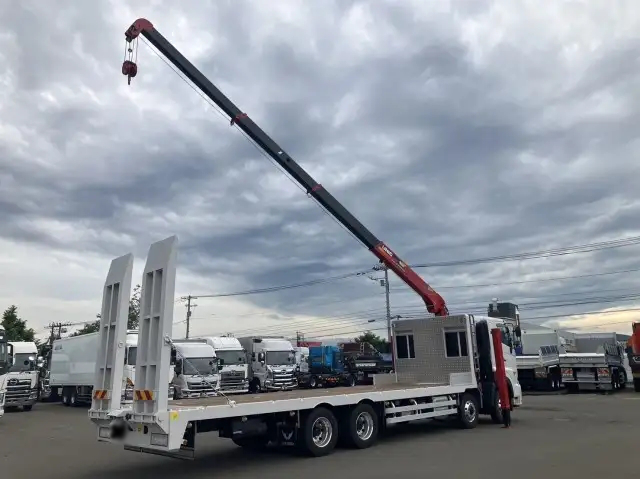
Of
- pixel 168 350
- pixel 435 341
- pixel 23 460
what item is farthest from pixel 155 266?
pixel 435 341

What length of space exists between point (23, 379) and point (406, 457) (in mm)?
20968

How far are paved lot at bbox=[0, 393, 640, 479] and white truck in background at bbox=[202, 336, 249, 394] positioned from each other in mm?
13202

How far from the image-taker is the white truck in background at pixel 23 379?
24672 mm

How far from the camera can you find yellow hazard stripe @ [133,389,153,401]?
8.30m

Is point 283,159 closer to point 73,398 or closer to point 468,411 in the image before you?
point 468,411

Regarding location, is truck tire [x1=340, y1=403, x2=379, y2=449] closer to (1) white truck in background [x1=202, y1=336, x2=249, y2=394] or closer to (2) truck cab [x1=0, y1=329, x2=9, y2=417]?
(2) truck cab [x1=0, y1=329, x2=9, y2=417]

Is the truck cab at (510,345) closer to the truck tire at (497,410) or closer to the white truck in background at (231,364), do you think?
the truck tire at (497,410)

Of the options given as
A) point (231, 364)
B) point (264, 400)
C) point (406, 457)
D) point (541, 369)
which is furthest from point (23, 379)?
point (541, 369)

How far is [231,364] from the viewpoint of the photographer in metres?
29.6

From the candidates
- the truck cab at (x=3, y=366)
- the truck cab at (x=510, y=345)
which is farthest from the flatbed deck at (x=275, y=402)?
the truck cab at (x=3, y=366)

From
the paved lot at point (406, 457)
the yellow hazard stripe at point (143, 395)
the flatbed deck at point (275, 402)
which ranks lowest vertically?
the paved lot at point (406, 457)

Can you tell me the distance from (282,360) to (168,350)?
2657 cm

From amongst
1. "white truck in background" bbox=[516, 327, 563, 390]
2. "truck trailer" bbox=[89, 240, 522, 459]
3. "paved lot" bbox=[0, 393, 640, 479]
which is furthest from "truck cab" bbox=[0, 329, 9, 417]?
"white truck in background" bbox=[516, 327, 563, 390]

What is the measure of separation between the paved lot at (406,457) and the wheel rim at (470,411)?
1.04ft
